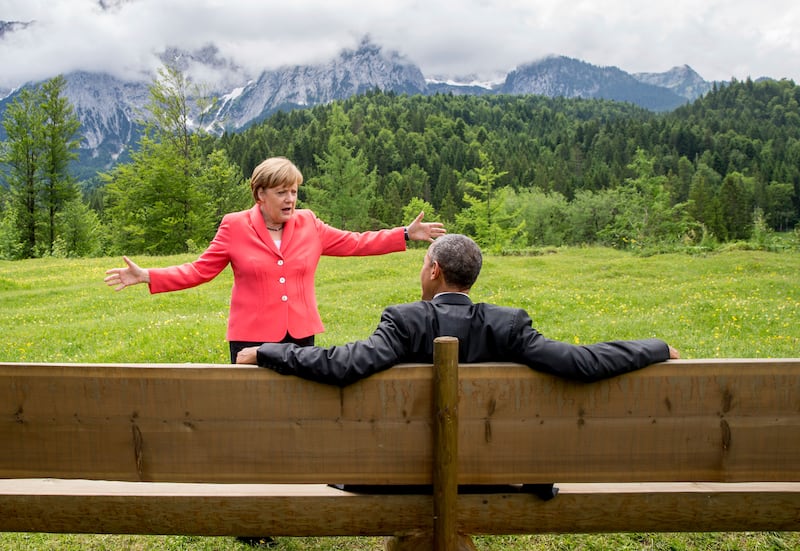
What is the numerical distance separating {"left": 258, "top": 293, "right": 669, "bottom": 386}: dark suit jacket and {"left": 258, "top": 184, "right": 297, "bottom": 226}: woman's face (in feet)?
5.31

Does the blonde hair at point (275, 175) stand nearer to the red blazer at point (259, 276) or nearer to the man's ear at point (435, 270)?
the red blazer at point (259, 276)

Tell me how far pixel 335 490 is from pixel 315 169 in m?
129

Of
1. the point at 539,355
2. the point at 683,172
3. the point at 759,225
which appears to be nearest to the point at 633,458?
the point at 539,355

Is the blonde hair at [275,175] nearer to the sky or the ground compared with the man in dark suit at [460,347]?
nearer to the sky

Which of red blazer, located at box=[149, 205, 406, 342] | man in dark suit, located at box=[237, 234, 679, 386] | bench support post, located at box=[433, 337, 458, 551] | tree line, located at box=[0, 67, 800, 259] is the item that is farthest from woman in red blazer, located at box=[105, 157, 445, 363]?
tree line, located at box=[0, 67, 800, 259]

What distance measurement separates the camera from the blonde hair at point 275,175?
412cm

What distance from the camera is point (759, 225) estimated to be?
25812 millimetres

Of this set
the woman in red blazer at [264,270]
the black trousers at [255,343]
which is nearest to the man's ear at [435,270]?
the woman in red blazer at [264,270]

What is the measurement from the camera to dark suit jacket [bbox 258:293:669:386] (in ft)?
8.42

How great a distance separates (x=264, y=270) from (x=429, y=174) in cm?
13903

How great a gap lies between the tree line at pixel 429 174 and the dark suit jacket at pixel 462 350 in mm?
24564

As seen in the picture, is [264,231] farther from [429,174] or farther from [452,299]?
[429,174]

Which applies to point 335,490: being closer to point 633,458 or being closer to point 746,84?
point 633,458

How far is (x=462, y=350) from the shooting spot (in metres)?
2.87
